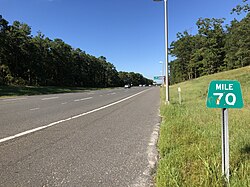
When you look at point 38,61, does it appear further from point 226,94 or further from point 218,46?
point 226,94

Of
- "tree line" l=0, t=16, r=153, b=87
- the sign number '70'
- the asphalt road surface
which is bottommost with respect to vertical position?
the asphalt road surface

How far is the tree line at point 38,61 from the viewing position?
174 ft

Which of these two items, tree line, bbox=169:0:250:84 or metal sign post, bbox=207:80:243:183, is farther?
tree line, bbox=169:0:250:84

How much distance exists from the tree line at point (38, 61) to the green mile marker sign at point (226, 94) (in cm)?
5212

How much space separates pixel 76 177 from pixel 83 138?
2.59 metres

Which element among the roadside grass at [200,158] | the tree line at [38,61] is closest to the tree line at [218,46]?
the tree line at [38,61]

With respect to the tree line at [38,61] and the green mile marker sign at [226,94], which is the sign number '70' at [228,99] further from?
the tree line at [38,61]

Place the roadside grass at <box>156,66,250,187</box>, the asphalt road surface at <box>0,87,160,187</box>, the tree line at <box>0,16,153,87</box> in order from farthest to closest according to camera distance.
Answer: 1. the tree line at <box>0,16,153,87</box>
2. the asphalt road surface at <box>0,87,160,187</box>
3. the roadside grass at <box>156,66,250,187</box>

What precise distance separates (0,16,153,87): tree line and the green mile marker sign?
52.1 metres

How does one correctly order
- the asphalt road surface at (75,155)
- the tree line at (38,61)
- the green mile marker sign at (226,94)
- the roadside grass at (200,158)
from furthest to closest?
the tree line at (38,61)
the asphalt road surface at (75,155)
the roadside grass at (200,158)
the green mile marker sign at (226,94)

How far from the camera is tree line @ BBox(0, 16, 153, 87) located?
53156mm

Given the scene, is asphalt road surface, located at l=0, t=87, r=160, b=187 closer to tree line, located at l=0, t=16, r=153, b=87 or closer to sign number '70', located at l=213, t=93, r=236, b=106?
sign number '70', located at l=213, t=93, r=236, b=106

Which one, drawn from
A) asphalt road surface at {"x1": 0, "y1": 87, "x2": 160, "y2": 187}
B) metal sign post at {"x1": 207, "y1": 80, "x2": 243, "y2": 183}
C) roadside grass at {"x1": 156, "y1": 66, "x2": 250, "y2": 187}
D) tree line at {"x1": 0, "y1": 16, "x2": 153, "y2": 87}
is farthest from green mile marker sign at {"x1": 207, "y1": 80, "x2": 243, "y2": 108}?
tree line at {"x1": 0, "y1": 16, "x2": 153, "y2": 87}

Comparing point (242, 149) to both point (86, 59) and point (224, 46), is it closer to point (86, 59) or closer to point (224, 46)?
point (224, 46)
